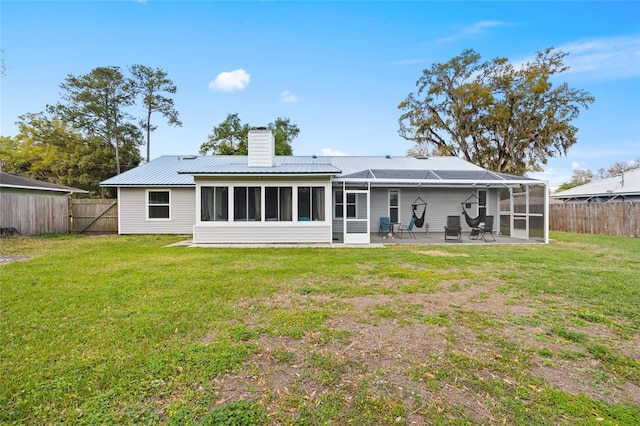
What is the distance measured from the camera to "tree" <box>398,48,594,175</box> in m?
21.3

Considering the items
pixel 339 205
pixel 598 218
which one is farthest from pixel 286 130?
pixel 598 218

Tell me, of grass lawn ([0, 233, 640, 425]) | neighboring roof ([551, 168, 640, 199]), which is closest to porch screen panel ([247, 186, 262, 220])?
grass lawn ([0, 233, 640, 425])

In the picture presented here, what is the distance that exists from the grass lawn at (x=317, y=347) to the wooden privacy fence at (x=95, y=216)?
950 cm

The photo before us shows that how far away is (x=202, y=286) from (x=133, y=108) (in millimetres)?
29007

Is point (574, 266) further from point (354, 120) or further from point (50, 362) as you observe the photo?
point (354, 120)

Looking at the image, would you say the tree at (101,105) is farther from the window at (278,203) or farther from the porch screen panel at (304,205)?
the porch screen panel at (304,205)

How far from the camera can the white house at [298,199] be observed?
10516mm

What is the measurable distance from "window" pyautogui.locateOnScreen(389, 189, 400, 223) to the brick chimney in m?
6.27

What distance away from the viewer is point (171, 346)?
299cm

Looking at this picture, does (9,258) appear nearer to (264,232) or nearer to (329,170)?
(264,232)

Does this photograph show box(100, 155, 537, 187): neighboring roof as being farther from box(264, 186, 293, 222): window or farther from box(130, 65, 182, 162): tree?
box(130, 65, 182, 162): tree

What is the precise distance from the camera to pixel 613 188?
18391mm

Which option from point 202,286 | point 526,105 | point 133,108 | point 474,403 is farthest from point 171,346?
point 133,108

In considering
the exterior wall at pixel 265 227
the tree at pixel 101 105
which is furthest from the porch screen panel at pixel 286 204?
the tree at pixel 101 105
